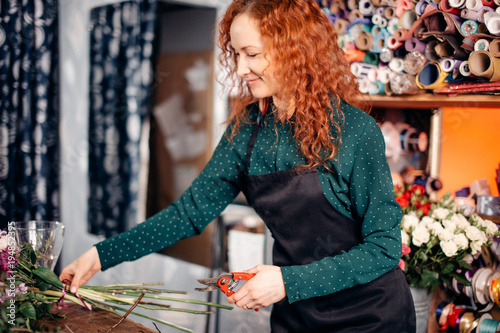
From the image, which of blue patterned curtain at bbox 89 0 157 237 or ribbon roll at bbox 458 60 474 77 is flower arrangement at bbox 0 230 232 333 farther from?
blue patterned curtain at bbox 89 0 157 237

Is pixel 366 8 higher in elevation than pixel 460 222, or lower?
higher

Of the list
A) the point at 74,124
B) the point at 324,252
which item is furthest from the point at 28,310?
the point at 74,124

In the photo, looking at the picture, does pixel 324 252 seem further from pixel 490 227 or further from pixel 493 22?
pixel 493 22

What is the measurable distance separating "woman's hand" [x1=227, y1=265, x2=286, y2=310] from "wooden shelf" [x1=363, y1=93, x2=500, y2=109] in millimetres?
940

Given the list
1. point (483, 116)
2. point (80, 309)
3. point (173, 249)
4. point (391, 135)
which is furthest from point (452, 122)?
point (173, 249)

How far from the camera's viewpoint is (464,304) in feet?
6.20

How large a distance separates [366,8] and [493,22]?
57 centimetres

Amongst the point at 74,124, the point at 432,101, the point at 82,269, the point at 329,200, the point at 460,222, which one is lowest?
the point at 82,269

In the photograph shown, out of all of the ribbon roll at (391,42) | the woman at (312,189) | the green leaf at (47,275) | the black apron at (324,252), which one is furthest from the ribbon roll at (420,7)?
the green leaf at (47,275)

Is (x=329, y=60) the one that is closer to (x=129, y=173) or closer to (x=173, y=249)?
(x=129, y=173)

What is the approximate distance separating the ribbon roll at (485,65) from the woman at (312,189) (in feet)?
1.65

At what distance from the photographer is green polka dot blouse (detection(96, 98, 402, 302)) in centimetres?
123

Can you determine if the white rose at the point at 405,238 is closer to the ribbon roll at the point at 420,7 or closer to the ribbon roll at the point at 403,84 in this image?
the ribbon roll at the point at 403,84

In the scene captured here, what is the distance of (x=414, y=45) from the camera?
194 cm
